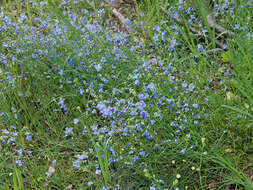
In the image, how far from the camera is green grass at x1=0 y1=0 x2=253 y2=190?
2314 mm

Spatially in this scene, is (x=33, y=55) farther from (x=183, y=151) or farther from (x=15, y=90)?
(x=183, y=151)

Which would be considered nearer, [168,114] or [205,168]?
[205,168]

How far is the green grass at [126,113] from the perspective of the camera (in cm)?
231

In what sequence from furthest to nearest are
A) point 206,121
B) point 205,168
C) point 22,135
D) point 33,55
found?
point 33,55 < point 22,135 < point 206,121 < point 205,168

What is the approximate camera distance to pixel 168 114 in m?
2.65

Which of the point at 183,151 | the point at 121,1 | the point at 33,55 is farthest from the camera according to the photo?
the point at 121,1

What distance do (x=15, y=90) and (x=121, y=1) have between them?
2.14 meters

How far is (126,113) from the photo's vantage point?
259 cm

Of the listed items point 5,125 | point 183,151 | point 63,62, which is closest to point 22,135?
point 5,125

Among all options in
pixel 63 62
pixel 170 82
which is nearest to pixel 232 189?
pixel 170 82

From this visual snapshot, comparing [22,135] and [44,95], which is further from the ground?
[44,95]

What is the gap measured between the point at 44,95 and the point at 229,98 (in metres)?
1.86

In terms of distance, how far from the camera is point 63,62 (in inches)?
126

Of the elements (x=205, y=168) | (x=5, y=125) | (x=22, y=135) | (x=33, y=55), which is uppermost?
(x=33, y=55)
